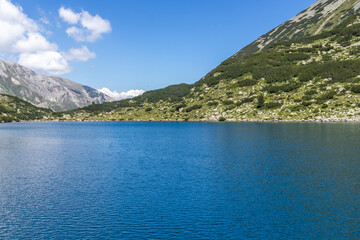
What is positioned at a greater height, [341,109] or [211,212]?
[341,109]

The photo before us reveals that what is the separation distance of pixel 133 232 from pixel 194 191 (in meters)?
14.9

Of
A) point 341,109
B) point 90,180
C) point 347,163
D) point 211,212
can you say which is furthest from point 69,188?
point 341,109

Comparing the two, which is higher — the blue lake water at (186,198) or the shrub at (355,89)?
the shrub at (355,89)

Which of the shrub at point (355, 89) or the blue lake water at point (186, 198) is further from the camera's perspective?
the shrub at point (355, 89)

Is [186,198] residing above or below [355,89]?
below

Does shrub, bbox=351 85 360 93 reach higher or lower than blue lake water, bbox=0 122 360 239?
higher

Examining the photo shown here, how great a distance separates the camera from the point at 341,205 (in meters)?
32.7

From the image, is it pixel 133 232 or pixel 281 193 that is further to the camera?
pixel 281 193

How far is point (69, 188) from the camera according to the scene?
43.1 meters

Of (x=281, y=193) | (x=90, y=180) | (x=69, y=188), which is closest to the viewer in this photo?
(x=281, y=193)

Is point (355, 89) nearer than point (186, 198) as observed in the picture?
No

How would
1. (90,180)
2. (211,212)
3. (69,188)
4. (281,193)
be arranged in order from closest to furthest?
(211,212), (281,193), (69,188), (90,180)

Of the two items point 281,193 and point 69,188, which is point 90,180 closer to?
point 69,188

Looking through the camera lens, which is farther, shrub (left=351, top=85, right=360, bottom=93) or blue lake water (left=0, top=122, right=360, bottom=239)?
shrub (left=351, top=85, right=360, bottom=93)
